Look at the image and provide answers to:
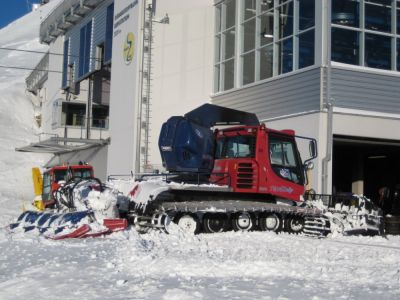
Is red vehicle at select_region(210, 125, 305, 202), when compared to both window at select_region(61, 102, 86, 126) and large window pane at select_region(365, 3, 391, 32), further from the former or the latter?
window at select_region(61, 102, 86, 126)

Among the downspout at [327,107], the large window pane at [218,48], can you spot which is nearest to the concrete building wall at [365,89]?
the downspout at [327,107]

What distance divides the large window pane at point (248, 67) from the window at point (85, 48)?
11.9 meters

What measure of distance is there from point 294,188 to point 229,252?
4.19 meters

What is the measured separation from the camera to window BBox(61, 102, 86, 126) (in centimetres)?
3550

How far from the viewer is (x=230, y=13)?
22453 millimetres

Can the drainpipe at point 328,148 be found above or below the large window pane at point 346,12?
below

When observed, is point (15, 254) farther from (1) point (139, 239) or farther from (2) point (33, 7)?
(2) point (33, 7)

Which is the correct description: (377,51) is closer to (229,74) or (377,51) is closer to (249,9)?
(249,9)

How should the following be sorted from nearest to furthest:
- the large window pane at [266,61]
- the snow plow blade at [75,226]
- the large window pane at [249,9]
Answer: the snow plow blade at [75,226], the large window pane at [266,61], the large window pane at [249,9]

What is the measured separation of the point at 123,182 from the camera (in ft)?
45.5

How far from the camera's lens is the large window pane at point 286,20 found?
18.9 m

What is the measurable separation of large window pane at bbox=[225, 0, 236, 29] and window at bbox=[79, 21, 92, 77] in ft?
33.9

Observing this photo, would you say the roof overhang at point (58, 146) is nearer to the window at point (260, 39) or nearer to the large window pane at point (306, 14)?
the window at point (260, 39)

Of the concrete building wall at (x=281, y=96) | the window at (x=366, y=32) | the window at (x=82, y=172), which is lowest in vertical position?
the window at (x=82, y=172)
